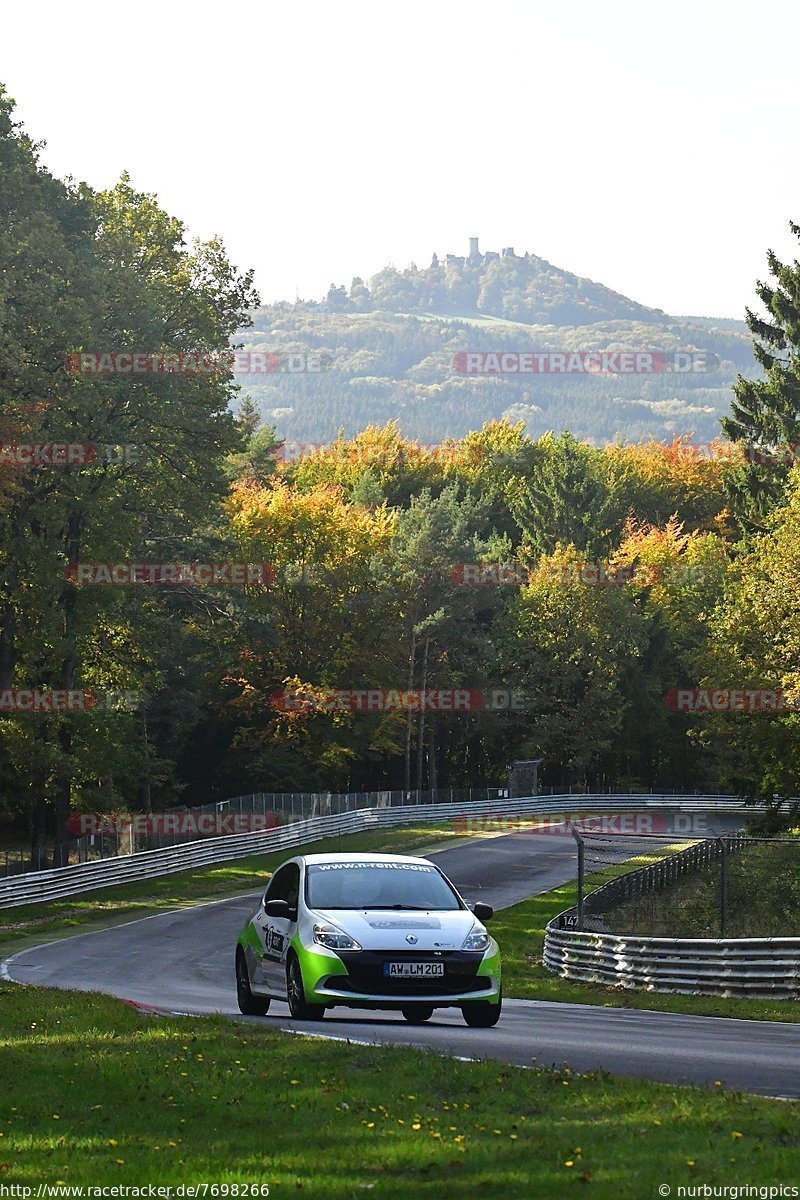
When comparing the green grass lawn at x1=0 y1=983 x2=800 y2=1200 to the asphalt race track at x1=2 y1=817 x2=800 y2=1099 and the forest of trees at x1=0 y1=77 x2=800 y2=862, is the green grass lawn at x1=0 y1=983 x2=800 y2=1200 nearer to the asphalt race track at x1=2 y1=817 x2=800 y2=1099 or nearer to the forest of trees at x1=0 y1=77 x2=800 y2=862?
the asphalt race track at x1=2 y1=817 x2=800 y2=1099

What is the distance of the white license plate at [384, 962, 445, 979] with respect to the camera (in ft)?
47.5

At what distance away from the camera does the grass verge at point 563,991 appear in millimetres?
19734

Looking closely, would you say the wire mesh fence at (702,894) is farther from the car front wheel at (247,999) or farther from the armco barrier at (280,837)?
the armco barrier at (280,837)

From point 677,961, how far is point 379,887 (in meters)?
9.03

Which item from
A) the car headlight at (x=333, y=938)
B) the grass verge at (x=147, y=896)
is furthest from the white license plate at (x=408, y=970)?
the grass verge at (x=147, y=896)

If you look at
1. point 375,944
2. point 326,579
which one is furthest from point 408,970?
point 326,579

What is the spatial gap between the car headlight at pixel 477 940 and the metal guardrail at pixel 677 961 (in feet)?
23.9

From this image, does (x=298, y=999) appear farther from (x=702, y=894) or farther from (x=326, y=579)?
(x=326, y=579)

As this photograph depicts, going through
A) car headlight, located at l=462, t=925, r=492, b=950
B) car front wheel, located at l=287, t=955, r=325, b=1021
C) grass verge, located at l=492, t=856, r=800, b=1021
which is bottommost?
grass verge, located at l=492, t=856, r=800, b=1021

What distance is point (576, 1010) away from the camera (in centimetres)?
1984

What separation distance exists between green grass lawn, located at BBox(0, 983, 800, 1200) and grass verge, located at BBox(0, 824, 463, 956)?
2315 cm

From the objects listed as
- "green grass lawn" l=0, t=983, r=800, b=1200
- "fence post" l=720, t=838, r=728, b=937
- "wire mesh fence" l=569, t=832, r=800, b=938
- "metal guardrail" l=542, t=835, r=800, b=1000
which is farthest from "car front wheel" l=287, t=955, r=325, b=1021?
"wire mesh fence" l=569, t=832, r=800, b=938

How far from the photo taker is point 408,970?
1448cm

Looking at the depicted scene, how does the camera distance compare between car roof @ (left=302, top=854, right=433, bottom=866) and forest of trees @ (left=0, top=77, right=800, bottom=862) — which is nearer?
car roof @ (left=302, top=854, right=433, bottom=866)
